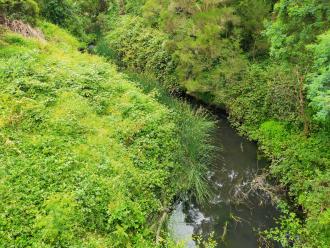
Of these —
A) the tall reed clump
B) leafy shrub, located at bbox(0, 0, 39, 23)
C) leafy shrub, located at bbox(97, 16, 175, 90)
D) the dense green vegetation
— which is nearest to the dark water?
the tall reed clump

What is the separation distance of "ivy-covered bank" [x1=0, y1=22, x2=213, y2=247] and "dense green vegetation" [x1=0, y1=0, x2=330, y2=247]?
0.11ft

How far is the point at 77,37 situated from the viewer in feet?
70.6

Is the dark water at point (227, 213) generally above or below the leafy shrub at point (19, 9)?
below

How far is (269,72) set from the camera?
13.6m

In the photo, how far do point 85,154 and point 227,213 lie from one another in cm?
458

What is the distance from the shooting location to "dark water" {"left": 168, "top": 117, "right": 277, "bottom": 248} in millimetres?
9484

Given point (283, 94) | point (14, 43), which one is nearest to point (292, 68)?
point (283, 94)

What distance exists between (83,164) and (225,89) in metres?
7.99

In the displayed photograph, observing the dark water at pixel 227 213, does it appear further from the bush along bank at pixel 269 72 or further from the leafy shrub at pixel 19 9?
the leafy shrub at pixel 19 9

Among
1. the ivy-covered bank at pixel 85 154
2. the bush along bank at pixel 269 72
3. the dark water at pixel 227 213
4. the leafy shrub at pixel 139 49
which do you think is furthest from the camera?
the leafy shrub at pixel 139 49

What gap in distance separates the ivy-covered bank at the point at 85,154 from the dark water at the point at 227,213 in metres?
0.59

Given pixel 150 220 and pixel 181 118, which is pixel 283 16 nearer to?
pixel 181 118

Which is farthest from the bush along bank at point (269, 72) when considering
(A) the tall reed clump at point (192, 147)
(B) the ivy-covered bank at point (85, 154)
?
(B) the ivy-covered bank at point (85, 154)

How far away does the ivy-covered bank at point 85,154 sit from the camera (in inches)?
285
